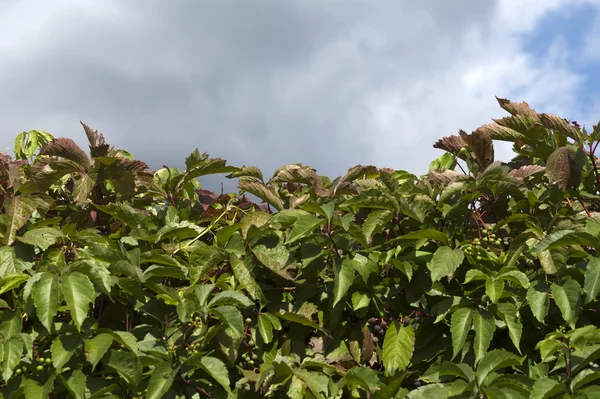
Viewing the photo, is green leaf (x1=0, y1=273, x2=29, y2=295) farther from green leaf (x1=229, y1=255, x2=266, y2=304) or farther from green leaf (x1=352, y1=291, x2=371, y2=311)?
green leaf (x1=352, y1=291, x2=371, y2=311)

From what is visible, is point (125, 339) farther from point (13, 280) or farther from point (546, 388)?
point (546, 388)

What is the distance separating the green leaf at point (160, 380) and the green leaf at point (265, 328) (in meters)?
0.34

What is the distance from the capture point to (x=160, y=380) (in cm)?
219

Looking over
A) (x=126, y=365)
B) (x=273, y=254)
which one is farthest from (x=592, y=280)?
(x=126, y=365)

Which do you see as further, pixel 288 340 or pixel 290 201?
pixel 290 201

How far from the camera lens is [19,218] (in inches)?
103

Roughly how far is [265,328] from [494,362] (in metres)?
0.83

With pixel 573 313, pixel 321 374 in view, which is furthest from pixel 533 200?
pixel 321 374

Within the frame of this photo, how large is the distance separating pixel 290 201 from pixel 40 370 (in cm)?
121

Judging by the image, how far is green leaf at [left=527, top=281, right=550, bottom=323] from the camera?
2.26m

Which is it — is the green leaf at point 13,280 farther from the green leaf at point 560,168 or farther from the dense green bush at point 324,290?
the green leaf at point 560,168

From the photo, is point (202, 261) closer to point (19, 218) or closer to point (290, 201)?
point (290, 201)

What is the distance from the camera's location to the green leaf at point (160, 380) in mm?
2154

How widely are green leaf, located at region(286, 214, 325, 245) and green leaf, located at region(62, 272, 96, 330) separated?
0.72 meters
